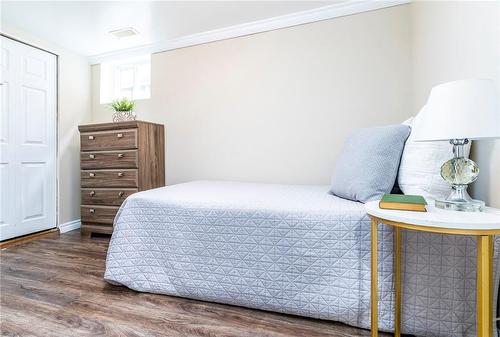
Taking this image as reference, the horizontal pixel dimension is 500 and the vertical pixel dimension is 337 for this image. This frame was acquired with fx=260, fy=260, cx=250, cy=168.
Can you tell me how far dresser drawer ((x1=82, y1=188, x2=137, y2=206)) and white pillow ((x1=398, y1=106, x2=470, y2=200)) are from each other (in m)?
2.34

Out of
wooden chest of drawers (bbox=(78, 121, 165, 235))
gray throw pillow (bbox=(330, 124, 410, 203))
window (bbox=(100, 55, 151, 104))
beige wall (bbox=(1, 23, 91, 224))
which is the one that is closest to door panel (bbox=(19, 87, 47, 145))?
beige wall (bbox=(1, 23, 91, 224))

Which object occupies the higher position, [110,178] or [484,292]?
[110,178]

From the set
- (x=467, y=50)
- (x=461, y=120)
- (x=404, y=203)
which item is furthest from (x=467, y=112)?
(x=467, y=50)

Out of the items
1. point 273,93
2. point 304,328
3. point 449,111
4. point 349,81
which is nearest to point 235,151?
point 273,93

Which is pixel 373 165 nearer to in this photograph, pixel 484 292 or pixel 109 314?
pixel 484 292

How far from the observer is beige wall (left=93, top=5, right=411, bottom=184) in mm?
2234

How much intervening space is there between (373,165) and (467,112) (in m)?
0.55

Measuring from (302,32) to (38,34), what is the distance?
272cm

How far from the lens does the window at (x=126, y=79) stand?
3.24 meters

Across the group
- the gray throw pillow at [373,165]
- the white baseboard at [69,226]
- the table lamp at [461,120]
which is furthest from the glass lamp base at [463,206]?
the white baseboard at [69,226]

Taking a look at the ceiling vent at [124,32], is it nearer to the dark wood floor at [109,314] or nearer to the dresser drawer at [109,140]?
the dresser drawer at [109,140]

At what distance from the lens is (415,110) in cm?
210

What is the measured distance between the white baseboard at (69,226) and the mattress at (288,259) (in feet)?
6.13

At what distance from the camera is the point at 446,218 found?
2.67ft
